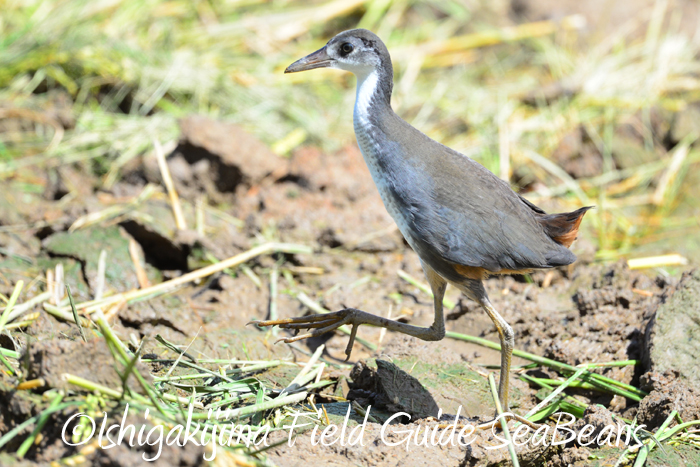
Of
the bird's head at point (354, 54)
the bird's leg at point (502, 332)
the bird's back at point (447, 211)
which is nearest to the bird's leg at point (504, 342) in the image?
the bird's leg at point (502, 332)

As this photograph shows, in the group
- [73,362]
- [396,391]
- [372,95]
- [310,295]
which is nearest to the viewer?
[73,362]

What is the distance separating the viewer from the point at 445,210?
3197mm

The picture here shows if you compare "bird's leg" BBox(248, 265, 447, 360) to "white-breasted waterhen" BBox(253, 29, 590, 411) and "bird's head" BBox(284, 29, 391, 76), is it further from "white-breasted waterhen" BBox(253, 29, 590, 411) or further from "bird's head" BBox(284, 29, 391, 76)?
"bird's head" BBox(284, 29, 391, 76)

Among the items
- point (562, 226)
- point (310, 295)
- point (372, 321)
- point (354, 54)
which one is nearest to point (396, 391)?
point (372, 321)

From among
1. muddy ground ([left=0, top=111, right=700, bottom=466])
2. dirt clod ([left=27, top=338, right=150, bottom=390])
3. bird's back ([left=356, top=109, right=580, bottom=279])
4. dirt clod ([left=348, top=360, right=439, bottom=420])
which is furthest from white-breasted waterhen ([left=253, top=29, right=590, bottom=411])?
dirt clod ([left=27, top=338, right=150, bottom=390])

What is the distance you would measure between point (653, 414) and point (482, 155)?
3.32 meters

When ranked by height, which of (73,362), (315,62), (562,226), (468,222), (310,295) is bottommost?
(310,295)

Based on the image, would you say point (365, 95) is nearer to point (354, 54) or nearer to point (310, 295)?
point (354, 54)

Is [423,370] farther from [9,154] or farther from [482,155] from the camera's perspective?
[9,154]

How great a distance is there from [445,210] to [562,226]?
0.70 meters

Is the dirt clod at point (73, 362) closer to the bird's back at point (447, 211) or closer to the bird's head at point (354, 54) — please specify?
the bird's back at point (447, 211)

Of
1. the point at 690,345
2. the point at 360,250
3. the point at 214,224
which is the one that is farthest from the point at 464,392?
the point at 214,224

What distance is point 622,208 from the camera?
237 inches

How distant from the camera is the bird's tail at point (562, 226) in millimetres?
3395
